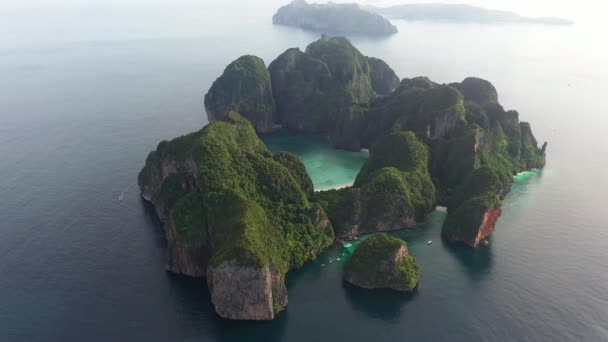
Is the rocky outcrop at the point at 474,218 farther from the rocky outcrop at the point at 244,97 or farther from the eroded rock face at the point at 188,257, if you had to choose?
the rocky outcrop at the point at 244,97

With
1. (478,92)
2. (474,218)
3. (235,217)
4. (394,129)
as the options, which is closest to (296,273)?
(235,217)

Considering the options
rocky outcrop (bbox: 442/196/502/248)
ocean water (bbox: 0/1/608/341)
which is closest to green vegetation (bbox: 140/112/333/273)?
ocean water (bbox: 0/1/608/341)

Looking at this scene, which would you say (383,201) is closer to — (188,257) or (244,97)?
(188,257)

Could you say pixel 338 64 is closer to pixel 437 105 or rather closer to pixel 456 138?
pixel 437 105

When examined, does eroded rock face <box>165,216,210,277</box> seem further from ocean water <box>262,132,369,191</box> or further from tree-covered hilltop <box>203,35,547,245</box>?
ocean water <box>262,132,369,191</box>

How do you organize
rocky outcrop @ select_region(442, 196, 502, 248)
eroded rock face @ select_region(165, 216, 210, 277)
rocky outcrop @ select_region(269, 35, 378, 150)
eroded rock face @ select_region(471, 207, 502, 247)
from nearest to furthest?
eroded rock face @ select_region(165, 216, 210, 277), rocky outcrop @ select_region(442, 196, 502, 248), eroded rock face @ select_region(471, 207, 502, 247), rocky outcrop @ select_region(269, 35, 378, 150)

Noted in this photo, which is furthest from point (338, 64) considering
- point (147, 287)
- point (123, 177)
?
point (147, 287)
